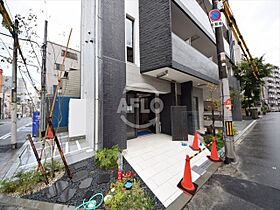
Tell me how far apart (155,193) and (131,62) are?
5505mm

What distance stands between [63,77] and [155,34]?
6.96 m

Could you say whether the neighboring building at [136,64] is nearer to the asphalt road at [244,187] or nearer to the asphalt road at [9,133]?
the asphalt road at [244,187]

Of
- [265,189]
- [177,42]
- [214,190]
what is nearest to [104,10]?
[177,42]

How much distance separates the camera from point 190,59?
21.4 feet

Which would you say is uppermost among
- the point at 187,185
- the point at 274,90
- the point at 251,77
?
the point at 274,90

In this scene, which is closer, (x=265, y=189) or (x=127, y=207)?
(x=127, y=207)

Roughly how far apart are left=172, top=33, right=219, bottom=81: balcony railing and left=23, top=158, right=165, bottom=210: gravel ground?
4.91 metres

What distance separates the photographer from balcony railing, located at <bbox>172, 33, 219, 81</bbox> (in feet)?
18.1

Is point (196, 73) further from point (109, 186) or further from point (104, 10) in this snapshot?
point (109, 186)

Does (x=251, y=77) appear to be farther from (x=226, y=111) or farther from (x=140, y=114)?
(x=140, y=114)

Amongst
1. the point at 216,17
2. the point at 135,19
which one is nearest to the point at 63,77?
the point at 135,19

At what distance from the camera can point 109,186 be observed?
3.07 m

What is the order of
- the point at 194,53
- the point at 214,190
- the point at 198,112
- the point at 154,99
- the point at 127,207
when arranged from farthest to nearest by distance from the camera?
the point at 198,112 < the point at 154,99 < the point at 194,53 < the point at 214,190 < the point at 127,207

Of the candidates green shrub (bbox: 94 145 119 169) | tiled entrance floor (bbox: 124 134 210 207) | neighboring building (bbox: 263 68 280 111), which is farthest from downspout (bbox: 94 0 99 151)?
neighboring building (bbox: 263 68 280 111)
